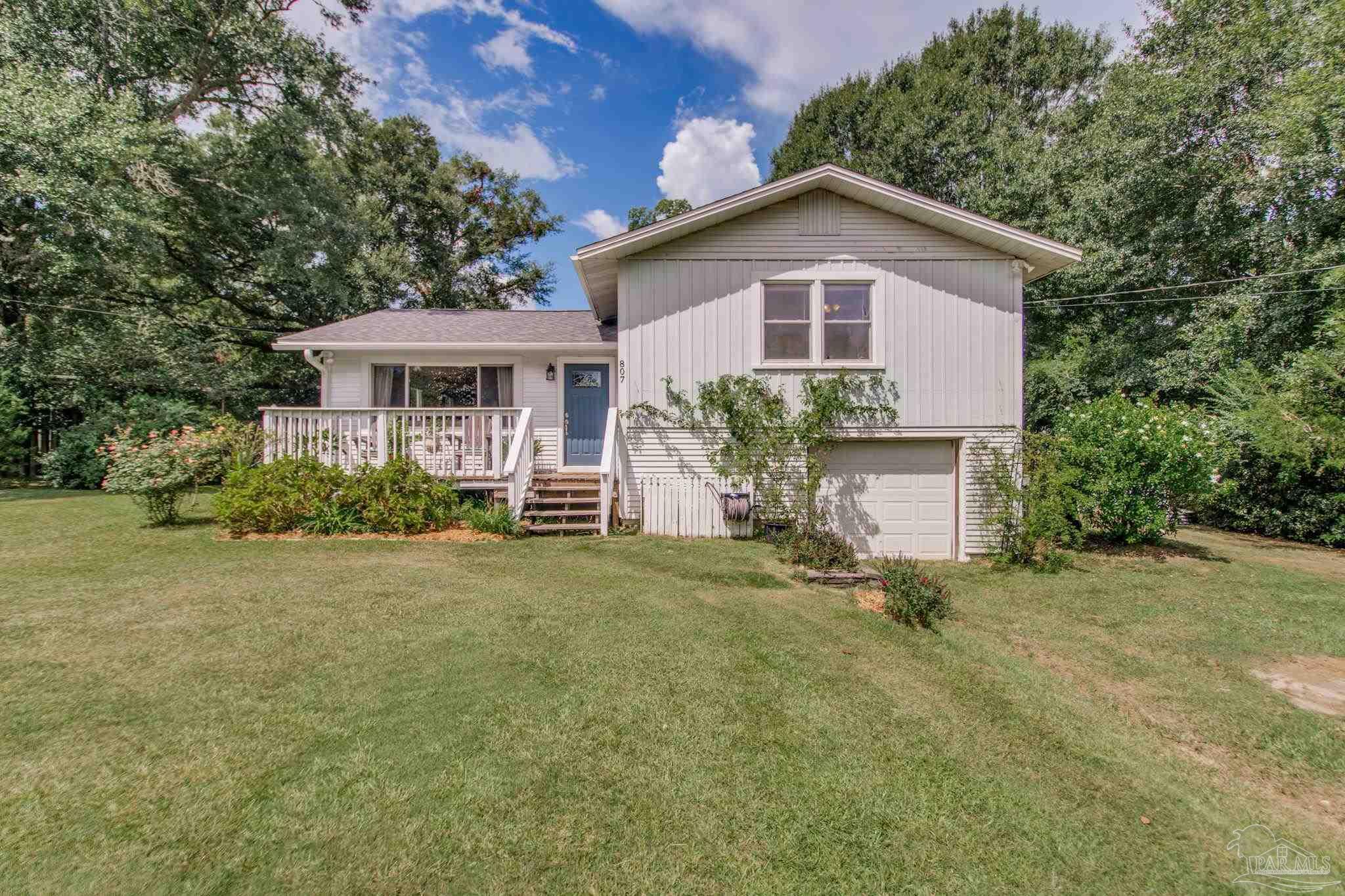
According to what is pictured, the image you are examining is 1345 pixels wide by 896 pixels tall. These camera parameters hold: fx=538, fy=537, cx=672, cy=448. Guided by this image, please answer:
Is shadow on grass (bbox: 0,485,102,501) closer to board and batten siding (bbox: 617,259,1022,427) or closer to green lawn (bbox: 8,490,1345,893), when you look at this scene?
green lawn (bbox: 8,490,1345,893)

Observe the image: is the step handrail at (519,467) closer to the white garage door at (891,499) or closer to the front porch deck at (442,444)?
the front porch deck at (442,444)

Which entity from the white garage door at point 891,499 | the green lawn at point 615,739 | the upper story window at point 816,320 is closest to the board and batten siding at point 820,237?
the upper story window at point 816,320

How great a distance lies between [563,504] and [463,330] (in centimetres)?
498

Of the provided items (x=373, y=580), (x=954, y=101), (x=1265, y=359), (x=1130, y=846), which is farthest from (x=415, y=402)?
(x=954, y=101)

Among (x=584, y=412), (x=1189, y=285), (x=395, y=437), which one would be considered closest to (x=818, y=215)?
(x=584, y=412)

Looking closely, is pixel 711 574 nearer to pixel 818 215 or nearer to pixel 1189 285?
pixel 818 215

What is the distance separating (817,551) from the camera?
287 inches

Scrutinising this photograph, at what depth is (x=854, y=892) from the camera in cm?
225

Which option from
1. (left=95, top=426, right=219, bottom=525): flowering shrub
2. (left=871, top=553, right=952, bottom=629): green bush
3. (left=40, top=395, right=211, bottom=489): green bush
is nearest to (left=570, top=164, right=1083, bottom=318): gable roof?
(left=871, top=553, right=952, bottom=629): green bush

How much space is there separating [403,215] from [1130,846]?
27.2 meters

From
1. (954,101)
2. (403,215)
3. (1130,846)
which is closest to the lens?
(1130,846)

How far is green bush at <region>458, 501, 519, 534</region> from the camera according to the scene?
8.12 m

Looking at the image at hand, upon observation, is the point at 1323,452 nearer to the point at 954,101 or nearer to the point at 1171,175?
the point at 1171,175

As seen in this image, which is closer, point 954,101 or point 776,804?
point 776,804
